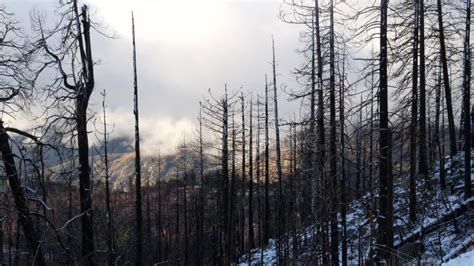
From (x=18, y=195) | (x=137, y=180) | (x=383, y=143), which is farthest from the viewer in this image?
(x=137, y=180)

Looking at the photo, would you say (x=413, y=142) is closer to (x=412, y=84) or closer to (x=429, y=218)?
→ (x=412, y=84)

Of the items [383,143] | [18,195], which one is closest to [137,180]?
[18,195]

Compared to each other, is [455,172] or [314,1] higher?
[314,1]

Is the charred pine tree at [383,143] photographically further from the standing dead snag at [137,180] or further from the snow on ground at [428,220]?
the standing dead snag at [137,180]

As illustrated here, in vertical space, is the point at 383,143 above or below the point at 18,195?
above

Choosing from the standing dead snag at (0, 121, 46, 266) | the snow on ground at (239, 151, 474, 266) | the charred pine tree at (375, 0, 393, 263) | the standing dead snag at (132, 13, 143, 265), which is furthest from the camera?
the standing dead snag at (132, 13, 143, 265)

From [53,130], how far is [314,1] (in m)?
9.52

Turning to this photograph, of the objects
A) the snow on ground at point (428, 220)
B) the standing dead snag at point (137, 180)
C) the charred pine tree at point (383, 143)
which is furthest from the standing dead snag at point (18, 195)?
the charred pine tree at point (383, 143)

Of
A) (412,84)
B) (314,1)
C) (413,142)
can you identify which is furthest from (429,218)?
(314,1)

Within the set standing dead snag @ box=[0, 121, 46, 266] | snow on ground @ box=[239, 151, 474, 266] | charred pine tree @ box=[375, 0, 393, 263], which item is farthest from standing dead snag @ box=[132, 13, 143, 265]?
charred pine tree @ box=[375, 0, 393, 263]

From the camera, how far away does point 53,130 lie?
8656 millimetres

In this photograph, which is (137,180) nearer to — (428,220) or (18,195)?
(18,195)

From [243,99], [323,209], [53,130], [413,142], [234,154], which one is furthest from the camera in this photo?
[243,99]

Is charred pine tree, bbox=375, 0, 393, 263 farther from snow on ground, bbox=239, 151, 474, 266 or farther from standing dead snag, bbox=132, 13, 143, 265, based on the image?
standing dead snag, bbox=132, 13, 143, 265
